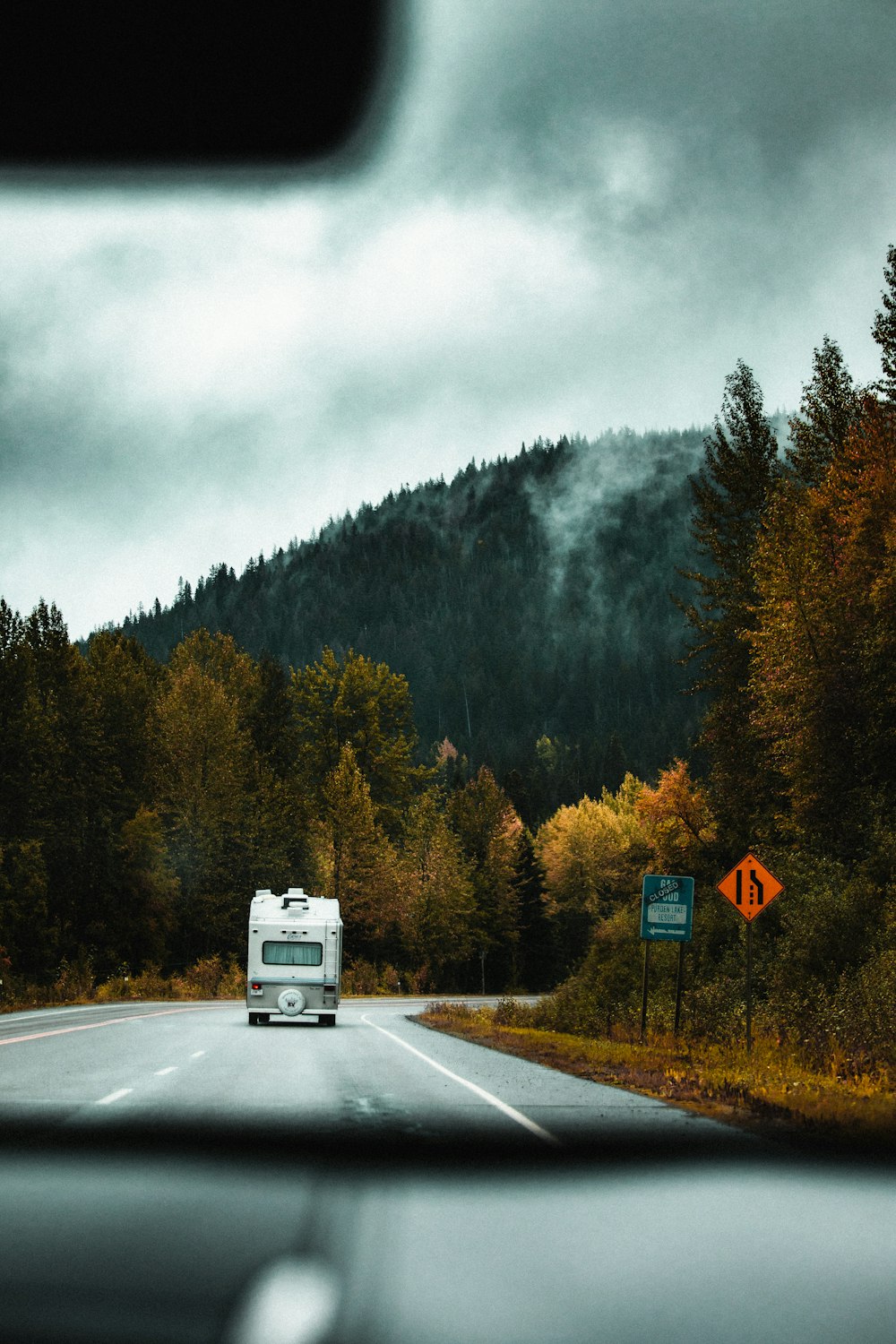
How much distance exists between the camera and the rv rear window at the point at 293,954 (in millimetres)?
34844

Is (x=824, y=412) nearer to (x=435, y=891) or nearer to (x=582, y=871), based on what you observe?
(x=435, y=891)

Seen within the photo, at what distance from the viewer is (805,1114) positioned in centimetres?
1293

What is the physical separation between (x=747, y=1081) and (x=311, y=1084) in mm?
5560

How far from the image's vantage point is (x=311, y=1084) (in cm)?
1688

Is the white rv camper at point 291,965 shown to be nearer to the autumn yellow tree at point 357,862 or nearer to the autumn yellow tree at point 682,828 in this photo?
the autumn yellow tree at point 682,828

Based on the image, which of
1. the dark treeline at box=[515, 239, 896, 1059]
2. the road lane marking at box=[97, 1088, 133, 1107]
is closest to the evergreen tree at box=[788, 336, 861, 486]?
the dark treeline at box=[515, 239, 896, 1059]

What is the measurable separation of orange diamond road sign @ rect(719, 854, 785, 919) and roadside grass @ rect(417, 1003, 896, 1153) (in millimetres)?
2310

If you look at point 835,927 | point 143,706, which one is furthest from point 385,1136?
point 143,706

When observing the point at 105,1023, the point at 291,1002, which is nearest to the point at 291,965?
the point at 291,1002

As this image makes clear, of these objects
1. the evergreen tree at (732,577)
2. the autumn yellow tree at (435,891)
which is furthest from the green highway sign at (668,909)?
the autumn yellow tree at (435,891)

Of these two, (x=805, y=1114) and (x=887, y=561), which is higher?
(x=887, y=561)

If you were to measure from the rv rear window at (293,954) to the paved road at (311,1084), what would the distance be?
164 inches

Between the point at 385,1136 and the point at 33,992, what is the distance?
44.1 metres

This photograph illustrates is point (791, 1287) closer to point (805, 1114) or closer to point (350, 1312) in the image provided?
point (350, 1312)
